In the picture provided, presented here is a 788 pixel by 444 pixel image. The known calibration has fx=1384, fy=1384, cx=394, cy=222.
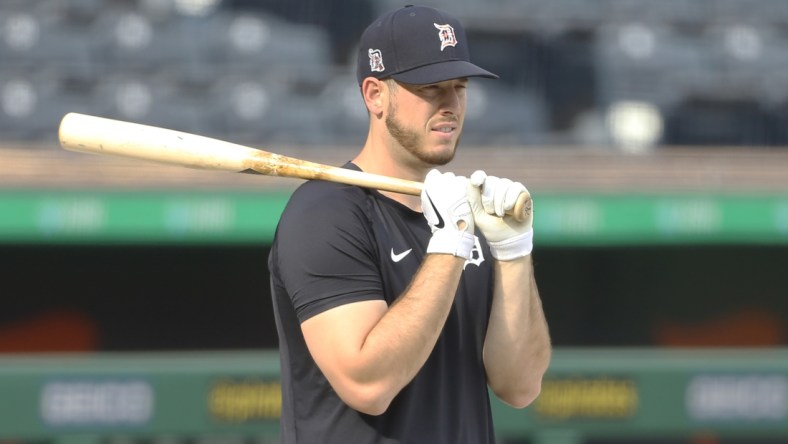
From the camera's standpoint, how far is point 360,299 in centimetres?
208

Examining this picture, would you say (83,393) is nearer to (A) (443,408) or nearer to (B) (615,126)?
(B) (615,126)

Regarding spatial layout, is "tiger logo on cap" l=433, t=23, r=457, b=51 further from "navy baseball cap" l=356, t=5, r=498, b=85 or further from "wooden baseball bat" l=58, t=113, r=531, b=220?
"wooden baseball bat" l=58, t=113, r=531, b=220

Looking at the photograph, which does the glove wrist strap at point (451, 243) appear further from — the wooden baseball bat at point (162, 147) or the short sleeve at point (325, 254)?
the wooden baseball bat at point (162, 147)

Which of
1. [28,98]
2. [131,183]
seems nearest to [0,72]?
[28,98]

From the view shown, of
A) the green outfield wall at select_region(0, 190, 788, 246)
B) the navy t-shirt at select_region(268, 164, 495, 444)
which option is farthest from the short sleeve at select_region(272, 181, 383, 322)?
the green outfield wall at select_region(0, 190, 788, 246)

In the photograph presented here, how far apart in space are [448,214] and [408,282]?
127 mm

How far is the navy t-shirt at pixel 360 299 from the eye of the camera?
2.10 meters

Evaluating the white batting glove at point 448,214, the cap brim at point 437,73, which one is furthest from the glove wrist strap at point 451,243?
the cap brim at point 437,73

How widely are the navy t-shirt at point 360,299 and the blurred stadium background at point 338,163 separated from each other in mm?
3145

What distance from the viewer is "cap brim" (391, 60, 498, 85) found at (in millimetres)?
2201

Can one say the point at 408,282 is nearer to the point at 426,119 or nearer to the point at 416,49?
the point at 426,119

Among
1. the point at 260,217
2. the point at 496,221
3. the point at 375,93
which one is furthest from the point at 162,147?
the point at 260,217

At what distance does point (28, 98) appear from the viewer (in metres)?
5.82

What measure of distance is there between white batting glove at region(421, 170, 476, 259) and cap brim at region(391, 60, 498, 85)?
0.49ft
